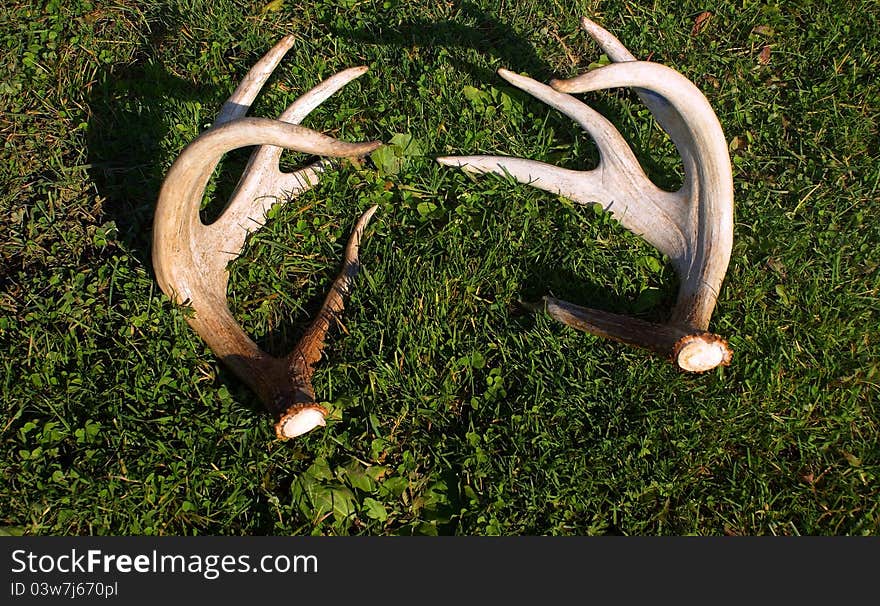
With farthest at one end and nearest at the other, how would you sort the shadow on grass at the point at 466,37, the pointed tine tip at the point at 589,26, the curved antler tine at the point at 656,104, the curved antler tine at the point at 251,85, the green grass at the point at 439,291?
the shadow on grass at the point at 466,37
the curved antler tine at the point at 251,85
the pointed tine tip at the point at 589,26
the curved antler tine at the point at 656,104
the green grass at the point at 439,291

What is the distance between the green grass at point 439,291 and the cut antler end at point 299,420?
21cm

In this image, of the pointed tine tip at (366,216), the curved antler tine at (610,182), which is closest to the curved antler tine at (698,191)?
the curved antler tine at (610,182)

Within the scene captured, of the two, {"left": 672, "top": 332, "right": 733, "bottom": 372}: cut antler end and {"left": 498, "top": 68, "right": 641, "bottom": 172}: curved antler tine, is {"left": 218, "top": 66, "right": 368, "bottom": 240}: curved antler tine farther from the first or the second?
{"left": 672, "top": 332, "right": 733, "bottom": 372}: cut antler end

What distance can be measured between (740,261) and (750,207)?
417 millimetres

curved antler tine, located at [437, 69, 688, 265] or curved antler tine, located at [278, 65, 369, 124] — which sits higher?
curved antler tine, located at [278, 65, 369, 124]

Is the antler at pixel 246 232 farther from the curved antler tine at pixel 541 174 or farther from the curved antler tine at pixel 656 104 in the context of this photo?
the curved antler tine at pixel 656 104

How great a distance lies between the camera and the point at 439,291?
3953mm

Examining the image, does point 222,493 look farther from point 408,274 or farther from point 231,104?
point 231,104

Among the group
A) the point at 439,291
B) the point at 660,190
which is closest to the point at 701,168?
the point at 660,190

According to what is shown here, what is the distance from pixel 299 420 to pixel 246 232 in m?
1.11

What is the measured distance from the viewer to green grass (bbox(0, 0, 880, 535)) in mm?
3549

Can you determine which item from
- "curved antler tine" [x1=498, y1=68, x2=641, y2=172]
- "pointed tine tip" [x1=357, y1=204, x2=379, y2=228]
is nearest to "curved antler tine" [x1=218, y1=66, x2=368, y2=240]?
"pointed tine tip" [x1=357, y1=204, x2=379, y2=228]

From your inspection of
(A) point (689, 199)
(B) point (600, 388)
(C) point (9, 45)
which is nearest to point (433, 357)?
(B) point (600, 388)

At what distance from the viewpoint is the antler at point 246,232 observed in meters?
3.25
